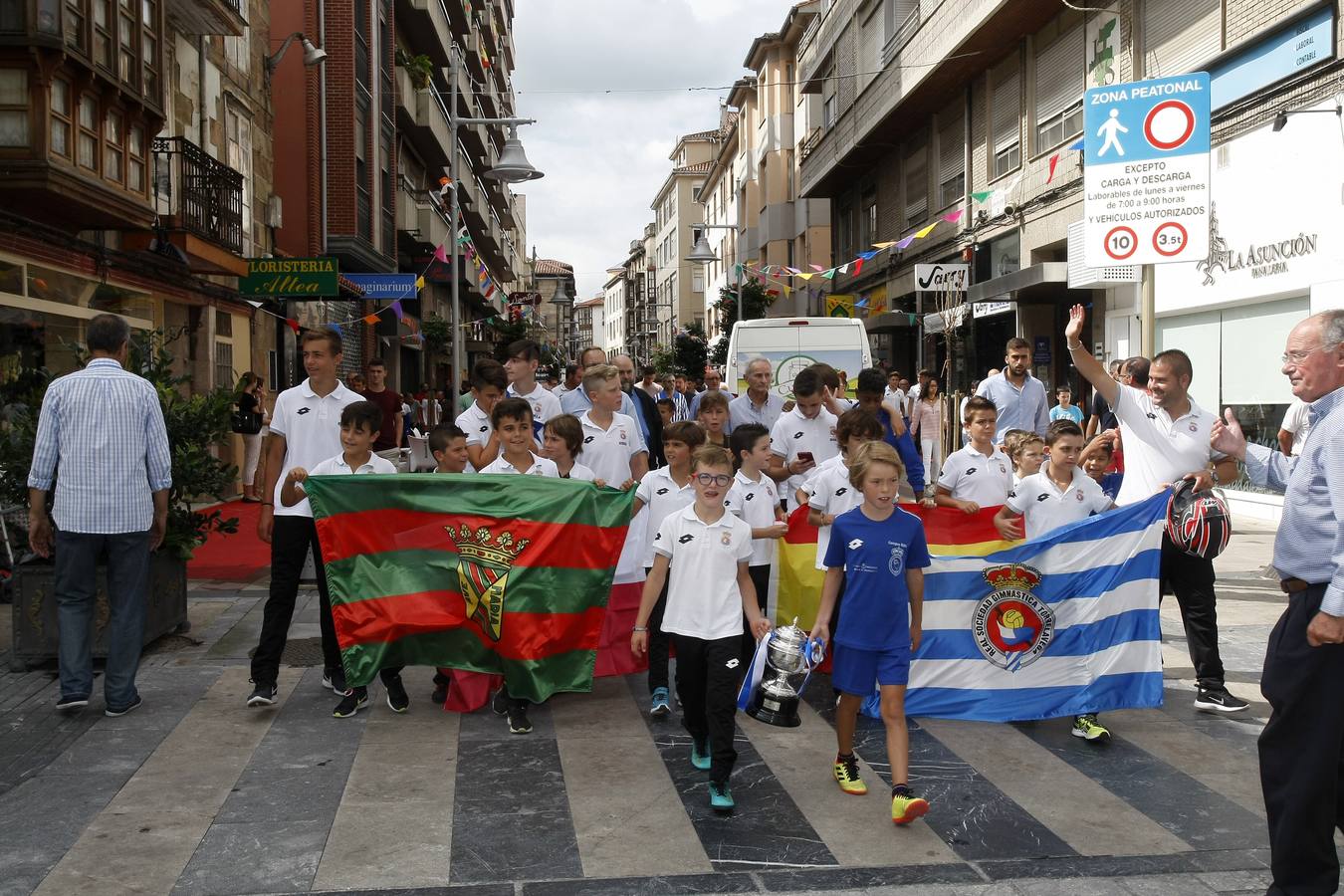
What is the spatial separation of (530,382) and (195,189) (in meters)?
11.1

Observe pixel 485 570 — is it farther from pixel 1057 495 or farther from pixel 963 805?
pixel 1057 495

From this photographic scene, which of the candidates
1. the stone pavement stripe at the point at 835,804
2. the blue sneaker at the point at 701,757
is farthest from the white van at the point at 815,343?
the blue sneaker at the point at 701,757

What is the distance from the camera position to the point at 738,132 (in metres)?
60.8

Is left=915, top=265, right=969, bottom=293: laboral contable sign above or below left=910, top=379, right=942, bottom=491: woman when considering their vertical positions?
above

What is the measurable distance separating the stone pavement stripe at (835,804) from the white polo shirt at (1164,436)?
231 cm

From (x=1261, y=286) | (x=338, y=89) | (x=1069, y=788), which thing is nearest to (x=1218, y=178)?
(x=1261, y=286)

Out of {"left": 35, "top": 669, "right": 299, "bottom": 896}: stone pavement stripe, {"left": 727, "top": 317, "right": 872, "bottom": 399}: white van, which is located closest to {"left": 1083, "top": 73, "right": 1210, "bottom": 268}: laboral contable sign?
{"left": 35, "top": 669, "right": 299, "bottom": 896}: stone pavement stripe

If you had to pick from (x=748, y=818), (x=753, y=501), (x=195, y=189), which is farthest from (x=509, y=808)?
(x=195, y=189)

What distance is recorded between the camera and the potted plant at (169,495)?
7.32 m

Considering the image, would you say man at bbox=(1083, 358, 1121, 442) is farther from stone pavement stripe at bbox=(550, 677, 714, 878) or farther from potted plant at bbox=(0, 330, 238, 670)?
potted plant at bbox=(0, 330, 238, 670)

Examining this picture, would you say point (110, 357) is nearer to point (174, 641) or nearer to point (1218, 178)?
point (174, 641)

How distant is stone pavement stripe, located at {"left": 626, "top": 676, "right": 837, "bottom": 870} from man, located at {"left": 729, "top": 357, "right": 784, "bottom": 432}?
3779mm

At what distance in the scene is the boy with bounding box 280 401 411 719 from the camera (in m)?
6.57

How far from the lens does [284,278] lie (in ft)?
60.3
